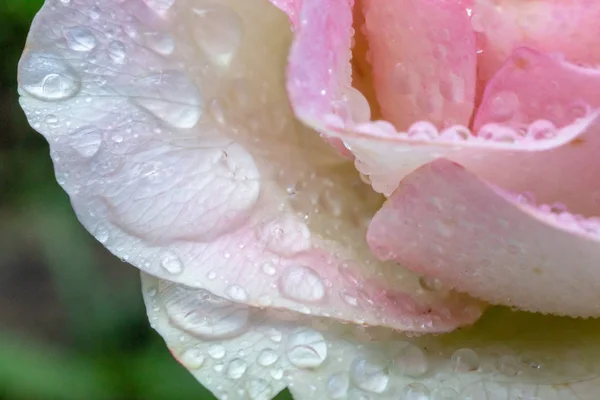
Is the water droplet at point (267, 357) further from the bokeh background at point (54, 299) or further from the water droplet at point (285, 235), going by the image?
the bokeh background at point (54, 299)

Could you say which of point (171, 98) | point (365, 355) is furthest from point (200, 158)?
point (365, 355)

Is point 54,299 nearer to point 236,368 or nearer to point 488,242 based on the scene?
point 236,368

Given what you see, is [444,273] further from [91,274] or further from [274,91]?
[91,274]

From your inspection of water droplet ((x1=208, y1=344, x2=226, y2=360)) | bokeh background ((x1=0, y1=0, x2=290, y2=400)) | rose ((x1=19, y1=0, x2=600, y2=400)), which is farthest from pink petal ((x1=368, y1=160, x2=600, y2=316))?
bokeh background ((x1=0, y1=0, x2=290, y2=400))

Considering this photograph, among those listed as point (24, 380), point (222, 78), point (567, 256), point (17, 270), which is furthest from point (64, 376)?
point (567, 256)

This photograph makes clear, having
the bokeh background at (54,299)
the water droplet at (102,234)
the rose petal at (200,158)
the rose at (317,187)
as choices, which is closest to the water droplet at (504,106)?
the rose at (317,187)

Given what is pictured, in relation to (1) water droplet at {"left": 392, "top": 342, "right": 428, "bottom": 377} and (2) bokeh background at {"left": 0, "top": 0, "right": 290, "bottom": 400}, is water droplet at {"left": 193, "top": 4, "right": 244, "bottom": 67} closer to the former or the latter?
(1) water droplet at {"left": 392, "top": 342, "right": 428, "bottom": 377}
